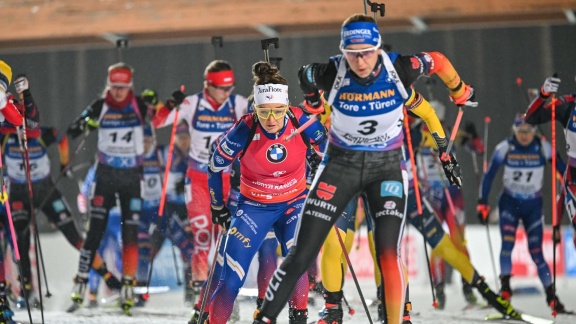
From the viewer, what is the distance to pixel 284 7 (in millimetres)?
9531

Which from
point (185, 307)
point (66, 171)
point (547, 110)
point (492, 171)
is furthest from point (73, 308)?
point (547, 110)

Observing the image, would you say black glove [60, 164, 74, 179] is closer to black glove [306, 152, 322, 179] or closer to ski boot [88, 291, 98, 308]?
ski boot [88, 291, 98, 308]

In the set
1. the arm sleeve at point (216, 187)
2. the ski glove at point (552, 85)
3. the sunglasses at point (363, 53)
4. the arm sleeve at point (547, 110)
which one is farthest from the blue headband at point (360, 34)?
the arm sleeve at point (547, 110)

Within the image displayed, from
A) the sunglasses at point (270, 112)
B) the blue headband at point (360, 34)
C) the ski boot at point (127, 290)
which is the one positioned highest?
the blue headband at point (360, 34)

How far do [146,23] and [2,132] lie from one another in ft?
6.17

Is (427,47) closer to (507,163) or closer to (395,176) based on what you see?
(507,163)

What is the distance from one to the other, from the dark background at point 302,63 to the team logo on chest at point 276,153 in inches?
118

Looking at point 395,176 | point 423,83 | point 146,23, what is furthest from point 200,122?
point 395,176

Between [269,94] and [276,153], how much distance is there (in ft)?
1.16

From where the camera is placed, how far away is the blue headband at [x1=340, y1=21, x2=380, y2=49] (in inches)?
192

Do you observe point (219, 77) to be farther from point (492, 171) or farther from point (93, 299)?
point (492, 171)

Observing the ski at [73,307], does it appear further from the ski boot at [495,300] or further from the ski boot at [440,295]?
the ski boot at [495,300]

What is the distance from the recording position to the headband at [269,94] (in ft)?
19.0

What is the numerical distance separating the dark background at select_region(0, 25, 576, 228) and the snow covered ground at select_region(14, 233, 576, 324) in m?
0.69
